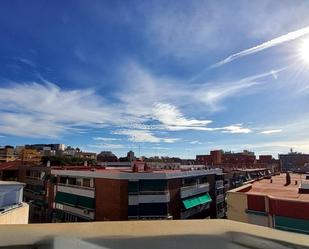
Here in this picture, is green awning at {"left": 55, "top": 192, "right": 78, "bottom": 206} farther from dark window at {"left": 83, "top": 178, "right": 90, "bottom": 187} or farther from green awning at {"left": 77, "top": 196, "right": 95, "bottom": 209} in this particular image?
dark window at {"left": 83, "top": 178, "right": 90, "bottom": 187}

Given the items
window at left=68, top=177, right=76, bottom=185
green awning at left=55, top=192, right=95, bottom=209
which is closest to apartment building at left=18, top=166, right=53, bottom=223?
green awning at left=55, top=192, right=95, bottom=209

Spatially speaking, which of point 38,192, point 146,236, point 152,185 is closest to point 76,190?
point 152,185

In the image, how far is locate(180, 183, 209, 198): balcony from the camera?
107 feet

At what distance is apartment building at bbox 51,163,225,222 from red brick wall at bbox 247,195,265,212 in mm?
12824

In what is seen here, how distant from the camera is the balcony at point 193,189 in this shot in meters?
32.8

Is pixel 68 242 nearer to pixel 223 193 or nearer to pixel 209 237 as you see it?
pixel 209 237

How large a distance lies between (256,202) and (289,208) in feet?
7.34

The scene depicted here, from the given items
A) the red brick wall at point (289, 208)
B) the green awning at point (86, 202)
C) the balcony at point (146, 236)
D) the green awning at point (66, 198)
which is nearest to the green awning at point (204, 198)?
the green awning at point (86, 202)

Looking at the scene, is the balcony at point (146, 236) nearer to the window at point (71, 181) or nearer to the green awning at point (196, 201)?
the green awning at point (196, 201)

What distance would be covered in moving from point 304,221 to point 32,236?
50.1 feet

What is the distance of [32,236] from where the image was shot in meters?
1.43

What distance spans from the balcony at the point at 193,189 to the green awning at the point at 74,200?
921 centimetres

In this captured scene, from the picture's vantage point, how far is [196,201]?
3503cm

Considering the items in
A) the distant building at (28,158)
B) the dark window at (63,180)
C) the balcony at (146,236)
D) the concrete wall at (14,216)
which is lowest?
the concrete wall at (14,216)
